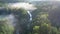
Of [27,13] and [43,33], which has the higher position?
[27,13]

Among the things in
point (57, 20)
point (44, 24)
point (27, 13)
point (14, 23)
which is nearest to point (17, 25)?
point (14, 23)

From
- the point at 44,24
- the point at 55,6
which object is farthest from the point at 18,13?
the point at 55,6

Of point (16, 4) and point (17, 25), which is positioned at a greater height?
point (16, 4)

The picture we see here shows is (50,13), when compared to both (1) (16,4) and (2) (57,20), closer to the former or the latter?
(2) (57,20)

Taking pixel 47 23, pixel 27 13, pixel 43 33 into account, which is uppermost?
pixel 27 13

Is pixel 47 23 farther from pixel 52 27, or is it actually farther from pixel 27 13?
pixel 27 13
